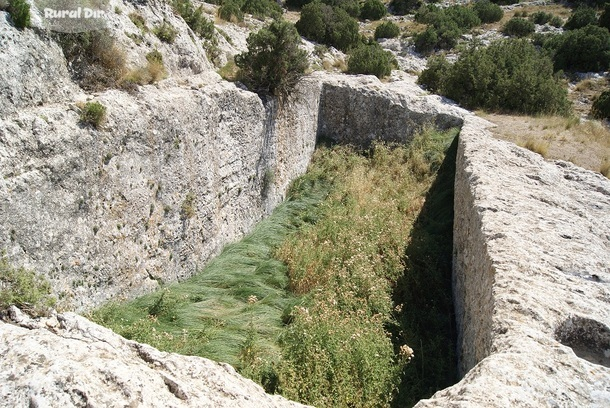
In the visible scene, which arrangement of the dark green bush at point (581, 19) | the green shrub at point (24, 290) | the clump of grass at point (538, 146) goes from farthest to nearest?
the dark green bush at point (581, 19)
the clump of grass at point (538, 146)
the green shrub at point (24, 290)

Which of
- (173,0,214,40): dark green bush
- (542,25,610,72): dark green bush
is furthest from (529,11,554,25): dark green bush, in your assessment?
(173,0,214,40): dark green bush

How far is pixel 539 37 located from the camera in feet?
85.8

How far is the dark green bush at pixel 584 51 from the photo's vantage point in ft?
72.4

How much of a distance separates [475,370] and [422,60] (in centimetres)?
2217

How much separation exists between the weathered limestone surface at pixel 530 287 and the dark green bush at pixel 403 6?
1120 inches

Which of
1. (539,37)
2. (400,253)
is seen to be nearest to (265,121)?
(400,253)

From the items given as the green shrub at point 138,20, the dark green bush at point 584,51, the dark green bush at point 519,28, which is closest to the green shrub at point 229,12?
the green shrub at point 138,20

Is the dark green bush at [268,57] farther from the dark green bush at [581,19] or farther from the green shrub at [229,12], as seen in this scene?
the dark green bush at [581,19]

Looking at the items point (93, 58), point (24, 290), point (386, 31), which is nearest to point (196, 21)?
point (93, 58)

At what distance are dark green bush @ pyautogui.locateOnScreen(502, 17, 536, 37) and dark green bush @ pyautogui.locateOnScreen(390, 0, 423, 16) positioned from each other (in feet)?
26.1

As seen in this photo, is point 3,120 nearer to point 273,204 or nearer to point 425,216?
point 273,204

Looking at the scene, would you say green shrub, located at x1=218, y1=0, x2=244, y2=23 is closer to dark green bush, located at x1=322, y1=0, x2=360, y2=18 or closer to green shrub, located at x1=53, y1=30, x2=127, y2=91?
green shrub, located at x1=53, y1=30, x2=127, y2=91

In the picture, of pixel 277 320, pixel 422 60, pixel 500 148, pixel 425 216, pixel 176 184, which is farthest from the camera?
pixel 422 60

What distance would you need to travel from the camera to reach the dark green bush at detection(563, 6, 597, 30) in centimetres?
2772
